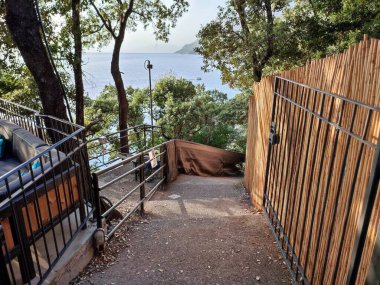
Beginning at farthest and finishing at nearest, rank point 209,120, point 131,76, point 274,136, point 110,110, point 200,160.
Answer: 1. point 131,76
2. point 110,110
3. point 209,120
4. point 200,160
5. point 274,136

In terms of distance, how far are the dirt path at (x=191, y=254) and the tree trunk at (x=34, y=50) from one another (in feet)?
8.54

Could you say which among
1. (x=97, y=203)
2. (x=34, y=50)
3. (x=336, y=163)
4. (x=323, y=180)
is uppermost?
(x=34, y=50)

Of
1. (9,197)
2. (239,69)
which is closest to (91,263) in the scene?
(9,197)

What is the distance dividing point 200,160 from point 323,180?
20.0 feet

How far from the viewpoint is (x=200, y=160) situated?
27.0 feet

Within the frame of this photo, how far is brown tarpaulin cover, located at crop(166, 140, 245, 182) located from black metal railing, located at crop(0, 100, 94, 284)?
392cm

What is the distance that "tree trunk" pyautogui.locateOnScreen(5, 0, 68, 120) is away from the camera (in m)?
4.14

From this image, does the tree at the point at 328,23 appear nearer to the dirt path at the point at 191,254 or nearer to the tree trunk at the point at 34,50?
the dirt path at the point at 191,254

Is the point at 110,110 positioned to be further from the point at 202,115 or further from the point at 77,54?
the point at 77,54

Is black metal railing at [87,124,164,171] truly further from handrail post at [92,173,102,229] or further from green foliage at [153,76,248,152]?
green foliage at [153,76,248,152]

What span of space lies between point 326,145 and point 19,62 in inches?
417

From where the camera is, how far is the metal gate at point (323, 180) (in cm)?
162

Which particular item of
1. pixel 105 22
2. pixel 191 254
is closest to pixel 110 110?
pixel 105 22

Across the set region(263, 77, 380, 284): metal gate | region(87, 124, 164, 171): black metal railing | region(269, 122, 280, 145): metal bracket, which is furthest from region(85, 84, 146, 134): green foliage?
region(263, 77, 380, 284): metal gate
